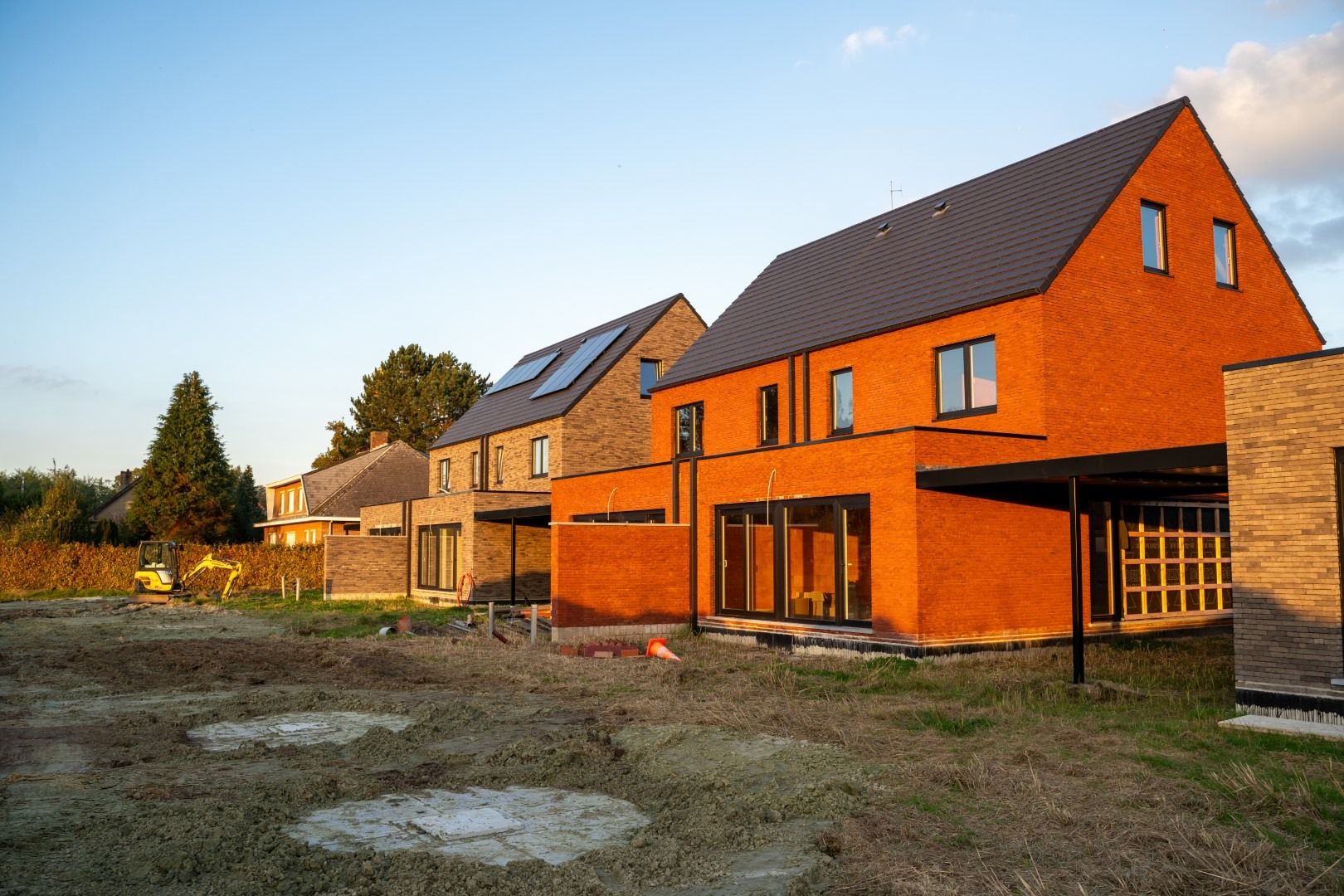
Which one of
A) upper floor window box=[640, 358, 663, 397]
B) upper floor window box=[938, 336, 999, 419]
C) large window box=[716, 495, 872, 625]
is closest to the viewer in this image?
large window box=[716, 495, 872, 625]

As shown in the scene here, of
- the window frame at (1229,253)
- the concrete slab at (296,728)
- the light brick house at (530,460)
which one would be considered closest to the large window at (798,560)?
the light brick house at (530,460)

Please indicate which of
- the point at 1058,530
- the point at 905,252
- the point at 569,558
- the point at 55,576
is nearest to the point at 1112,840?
the point at 1058,530

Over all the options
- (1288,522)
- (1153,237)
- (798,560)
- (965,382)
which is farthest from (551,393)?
(1288,522)

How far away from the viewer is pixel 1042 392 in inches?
603

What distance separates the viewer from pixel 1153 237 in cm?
1727

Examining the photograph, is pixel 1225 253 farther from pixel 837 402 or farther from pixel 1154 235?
pixel 837 402

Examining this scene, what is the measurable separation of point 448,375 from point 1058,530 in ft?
163

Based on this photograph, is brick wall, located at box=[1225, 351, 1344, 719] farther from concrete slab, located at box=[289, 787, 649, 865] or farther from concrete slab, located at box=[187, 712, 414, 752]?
concrete slab, located at box=[187, 712, 414, 752]

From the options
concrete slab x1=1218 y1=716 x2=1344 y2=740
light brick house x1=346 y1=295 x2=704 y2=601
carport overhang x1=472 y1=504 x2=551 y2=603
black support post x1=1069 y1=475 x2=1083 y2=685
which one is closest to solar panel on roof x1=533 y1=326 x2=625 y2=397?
light brick house x1=346 y1=295 x2=704 y2=601

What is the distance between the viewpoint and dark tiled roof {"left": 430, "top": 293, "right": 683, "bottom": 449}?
2786 centimetres

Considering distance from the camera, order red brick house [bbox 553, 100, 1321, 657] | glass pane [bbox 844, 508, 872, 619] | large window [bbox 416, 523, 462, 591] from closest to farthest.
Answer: red brick house [bbox 553, 100, 1321, 657], glass pane [bbox 844, 508, 872, 619], large window [bbox 416, 523, 462, 591]

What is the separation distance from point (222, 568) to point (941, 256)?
26.8m

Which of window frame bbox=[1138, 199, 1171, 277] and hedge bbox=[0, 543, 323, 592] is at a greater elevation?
window frame bbox=[1138, 199, 1171, 277]

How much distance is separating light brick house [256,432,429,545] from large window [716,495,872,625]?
28.1 metres
